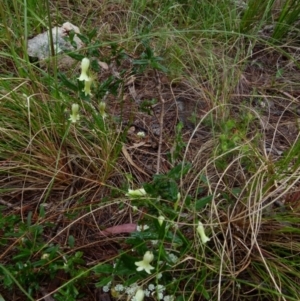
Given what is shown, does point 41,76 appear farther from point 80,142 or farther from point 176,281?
point 176,281

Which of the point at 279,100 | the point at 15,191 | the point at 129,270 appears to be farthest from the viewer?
the point at 279,100

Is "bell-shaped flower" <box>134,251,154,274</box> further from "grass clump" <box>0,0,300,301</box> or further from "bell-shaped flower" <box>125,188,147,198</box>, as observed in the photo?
"bell-shaped flower" <box>125,188,147,198</box>

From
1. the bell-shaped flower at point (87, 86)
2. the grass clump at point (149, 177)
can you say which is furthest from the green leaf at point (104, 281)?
the bell-shaped flower at point (87, 86)

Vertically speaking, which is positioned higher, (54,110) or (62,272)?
(54,110)

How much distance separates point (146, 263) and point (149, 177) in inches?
17.9

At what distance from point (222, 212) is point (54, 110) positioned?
58 centimetres

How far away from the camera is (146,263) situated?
1005 mm

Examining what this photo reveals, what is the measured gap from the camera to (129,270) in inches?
40.5

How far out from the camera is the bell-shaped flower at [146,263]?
1.00 m

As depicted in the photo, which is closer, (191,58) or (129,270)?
(129,270)

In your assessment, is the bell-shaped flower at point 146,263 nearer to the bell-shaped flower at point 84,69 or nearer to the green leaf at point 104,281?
the green leaf at point 104,281

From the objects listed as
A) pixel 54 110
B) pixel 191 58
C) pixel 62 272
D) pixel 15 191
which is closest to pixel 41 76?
pixel 54 110

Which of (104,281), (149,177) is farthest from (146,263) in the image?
(149,177)

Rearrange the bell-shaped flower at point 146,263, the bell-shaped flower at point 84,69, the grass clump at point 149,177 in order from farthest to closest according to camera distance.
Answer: the bell-shaped flower at point 84,69 → the grass clump at point 149,177 → the bell-shaped flower at point 146,263
